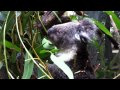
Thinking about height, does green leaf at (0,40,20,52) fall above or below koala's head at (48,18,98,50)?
above

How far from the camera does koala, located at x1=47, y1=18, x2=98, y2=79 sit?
3.01ft

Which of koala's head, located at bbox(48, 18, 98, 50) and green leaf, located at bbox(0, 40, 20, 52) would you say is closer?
green leaf, located at bbox(0, 40, 20, 52)

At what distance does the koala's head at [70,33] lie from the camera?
0.93 m

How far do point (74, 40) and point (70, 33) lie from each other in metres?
0.03

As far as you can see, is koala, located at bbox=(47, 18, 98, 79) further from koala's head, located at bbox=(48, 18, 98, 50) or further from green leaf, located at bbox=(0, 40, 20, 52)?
green leaf, located at bbox=(0, 40, 20, 52)

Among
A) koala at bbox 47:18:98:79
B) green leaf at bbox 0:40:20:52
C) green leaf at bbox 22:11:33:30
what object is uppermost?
green leaf at bbox 22:11:33:30

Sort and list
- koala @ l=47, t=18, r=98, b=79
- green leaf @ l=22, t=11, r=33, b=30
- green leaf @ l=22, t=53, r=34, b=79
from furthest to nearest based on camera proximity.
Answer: koala @ l=47, t=18, r=98, b=79 → green leaf @ l=22, t=11, r=33, b=30 → green leaf @ l=22, t=53, r=34, b=79

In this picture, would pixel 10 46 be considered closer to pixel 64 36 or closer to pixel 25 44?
pixel 25 44

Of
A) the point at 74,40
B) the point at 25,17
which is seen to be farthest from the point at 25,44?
the point at 74,40

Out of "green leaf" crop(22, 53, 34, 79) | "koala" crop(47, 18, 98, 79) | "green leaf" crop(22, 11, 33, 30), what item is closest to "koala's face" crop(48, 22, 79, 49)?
"koala" crop(47, 18, 98, 79)

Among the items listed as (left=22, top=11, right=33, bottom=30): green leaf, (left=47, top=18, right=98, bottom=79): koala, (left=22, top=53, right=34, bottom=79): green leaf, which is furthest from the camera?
(left=47, top=18, right=98, bottom=79): koala

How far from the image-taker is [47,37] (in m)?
0.94
